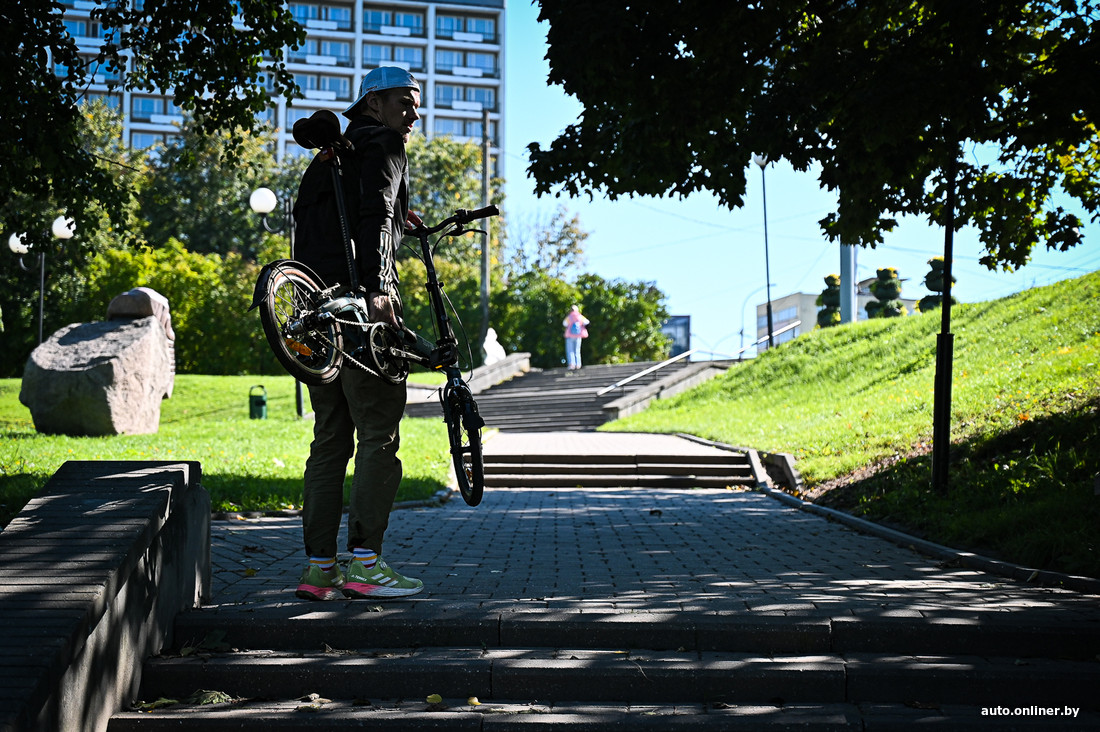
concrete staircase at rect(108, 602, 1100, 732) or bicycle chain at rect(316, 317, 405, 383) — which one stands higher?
bicycle chain at rect(316, 317, 405, 383)

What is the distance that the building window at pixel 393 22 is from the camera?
2965 inches

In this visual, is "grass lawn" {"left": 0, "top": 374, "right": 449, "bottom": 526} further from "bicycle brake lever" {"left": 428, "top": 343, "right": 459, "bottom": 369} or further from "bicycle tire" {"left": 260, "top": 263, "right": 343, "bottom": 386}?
"bicycle tire" {"left": 260, "top": 263, "right": 343, "bottom": 386}

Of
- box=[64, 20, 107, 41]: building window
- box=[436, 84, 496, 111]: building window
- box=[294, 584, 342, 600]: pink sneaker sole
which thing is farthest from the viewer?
box=[436, 84, 496, 111]: building window

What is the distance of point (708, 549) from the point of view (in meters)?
7.18

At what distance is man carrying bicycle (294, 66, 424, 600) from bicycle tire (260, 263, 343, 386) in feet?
0.62

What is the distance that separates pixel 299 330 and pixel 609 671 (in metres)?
1.90

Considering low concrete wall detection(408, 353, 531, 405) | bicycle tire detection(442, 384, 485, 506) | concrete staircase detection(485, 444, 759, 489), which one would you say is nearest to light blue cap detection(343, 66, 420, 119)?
bicycle tire detection(442, 384, 485, 506)

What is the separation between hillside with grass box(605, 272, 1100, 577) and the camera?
23.7ft

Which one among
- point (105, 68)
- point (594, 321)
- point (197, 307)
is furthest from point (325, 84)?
point (105, 68)

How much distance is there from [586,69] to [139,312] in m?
12.3

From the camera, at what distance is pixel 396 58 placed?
75562 mm

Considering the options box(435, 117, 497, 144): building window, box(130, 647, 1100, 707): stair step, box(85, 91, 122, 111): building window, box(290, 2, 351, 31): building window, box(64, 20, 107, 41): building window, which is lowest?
box(130, 647, 1100, 707): stair step

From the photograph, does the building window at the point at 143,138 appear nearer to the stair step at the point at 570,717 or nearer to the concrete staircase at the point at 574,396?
the concrete staircase at the point at 574,396

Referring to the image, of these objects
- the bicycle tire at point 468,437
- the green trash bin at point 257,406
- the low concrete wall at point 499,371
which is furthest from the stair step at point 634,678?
the low concrete wall at point 499,371
